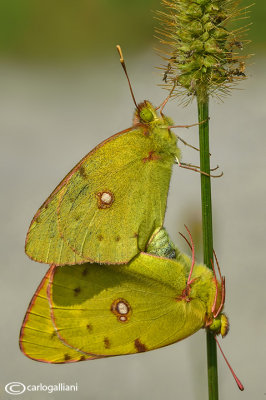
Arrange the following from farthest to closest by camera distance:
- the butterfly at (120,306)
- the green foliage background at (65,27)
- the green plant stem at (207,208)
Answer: the green foliage background at (65,27)
the butterfly at (120,306)
the green plant stem at (207,208)

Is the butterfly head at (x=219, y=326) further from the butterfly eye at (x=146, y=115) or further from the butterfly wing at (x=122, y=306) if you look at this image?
the butterfly eye at (x=146, y=115)

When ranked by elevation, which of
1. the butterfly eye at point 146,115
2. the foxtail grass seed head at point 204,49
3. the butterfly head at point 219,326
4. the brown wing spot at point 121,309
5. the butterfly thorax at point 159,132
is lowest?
the butterfly head at point 219,326

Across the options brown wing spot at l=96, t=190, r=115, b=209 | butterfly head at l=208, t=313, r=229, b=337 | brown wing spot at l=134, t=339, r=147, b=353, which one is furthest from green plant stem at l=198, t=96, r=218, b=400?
brown wing spot at l=96, t=190, r=115, b=209

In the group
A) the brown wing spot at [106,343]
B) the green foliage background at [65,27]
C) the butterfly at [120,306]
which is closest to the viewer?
the butterfly at [120,306]

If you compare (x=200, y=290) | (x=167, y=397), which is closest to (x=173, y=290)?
(x=200, y=290)

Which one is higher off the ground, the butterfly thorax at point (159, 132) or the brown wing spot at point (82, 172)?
the butterfly thorax at point (159, 132)

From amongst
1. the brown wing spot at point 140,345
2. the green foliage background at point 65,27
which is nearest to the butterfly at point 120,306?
the brown wing spot at point 140,345

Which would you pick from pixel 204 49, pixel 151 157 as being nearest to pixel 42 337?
pixel 151 157
